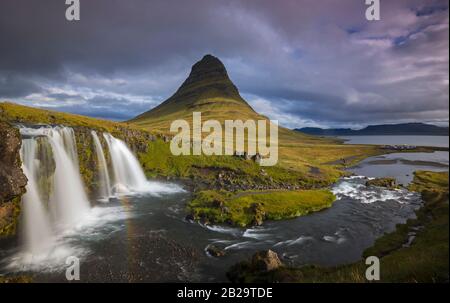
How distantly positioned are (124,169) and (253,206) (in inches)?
1758

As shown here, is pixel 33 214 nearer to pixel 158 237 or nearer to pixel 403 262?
pixel 158 237

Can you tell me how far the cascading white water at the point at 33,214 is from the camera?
39.3m

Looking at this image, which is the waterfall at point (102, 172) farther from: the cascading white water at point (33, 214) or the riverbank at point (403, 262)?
the riverbank at point (403, 262)

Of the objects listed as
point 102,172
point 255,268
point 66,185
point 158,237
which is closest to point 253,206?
point 158,237

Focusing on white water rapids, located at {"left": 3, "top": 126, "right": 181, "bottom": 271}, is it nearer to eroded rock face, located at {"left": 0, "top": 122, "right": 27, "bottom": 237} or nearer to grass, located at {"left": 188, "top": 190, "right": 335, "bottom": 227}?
eroded rock face, located at {"left": 0, "top": 122, "right": 27, "bottom": 237}

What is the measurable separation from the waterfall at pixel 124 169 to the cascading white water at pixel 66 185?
44.8 feet

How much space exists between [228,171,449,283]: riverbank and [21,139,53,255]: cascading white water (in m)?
28.0

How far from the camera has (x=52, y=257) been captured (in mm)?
35125

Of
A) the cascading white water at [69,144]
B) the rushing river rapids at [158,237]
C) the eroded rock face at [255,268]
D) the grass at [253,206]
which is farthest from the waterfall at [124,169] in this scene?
the eroded rock face at [255,268]

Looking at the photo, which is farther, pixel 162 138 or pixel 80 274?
pixel 162 138

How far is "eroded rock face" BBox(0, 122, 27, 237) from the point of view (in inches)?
1564
